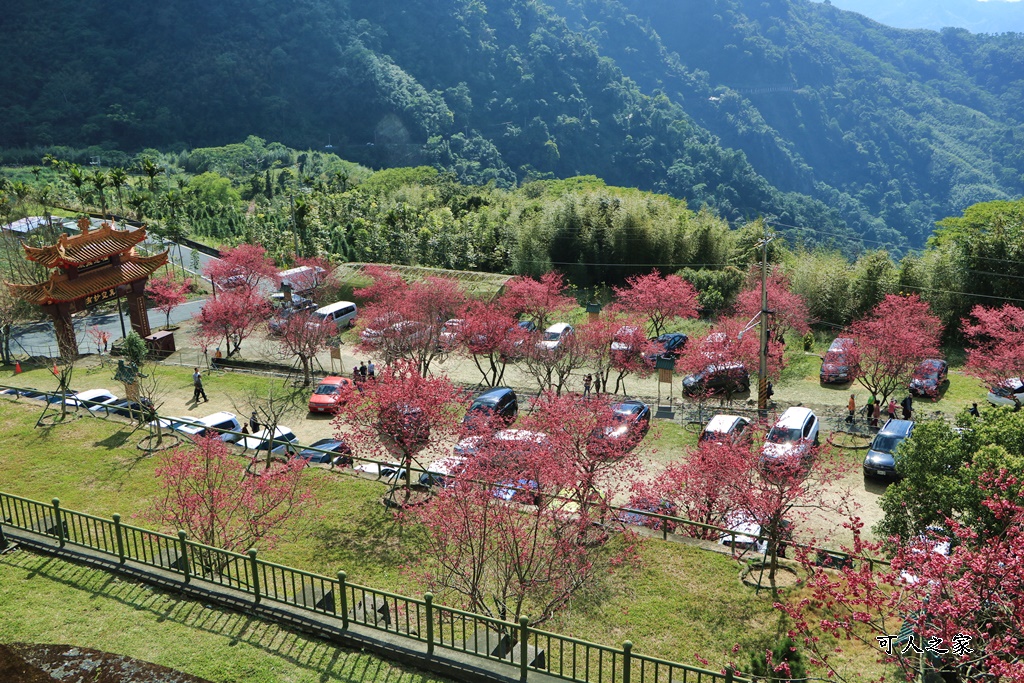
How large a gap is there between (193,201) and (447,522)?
6745 cm

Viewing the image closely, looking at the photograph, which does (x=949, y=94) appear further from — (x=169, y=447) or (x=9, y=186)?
(x=169, y=447)

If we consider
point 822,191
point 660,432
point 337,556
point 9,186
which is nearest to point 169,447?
point 337,556

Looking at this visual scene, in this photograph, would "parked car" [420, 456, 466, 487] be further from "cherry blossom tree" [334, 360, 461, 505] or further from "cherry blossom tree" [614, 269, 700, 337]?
"cherry blossom tree" [614, 269, 700, 337]

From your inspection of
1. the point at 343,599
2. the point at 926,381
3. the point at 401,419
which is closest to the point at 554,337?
the point at 926,381

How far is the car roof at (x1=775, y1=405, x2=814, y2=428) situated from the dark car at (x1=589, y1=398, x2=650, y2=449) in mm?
3831

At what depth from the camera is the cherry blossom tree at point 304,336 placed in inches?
1091

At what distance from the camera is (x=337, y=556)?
14.5 meters

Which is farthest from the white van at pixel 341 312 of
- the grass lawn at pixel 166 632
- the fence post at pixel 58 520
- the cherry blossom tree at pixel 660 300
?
the grass lawn at pixel 166 632

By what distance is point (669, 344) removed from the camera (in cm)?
3098

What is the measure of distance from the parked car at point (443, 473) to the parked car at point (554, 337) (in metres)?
8.45

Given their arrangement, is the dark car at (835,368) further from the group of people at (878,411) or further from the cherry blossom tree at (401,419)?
the cherry blossom tree at (401,419)

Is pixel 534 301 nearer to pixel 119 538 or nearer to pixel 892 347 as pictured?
pixel 892 347

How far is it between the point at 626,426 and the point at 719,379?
9096 millimetres

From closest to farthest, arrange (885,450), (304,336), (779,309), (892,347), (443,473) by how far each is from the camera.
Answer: (443,473), (885,450), (892,347), (304,336), (779,309)
